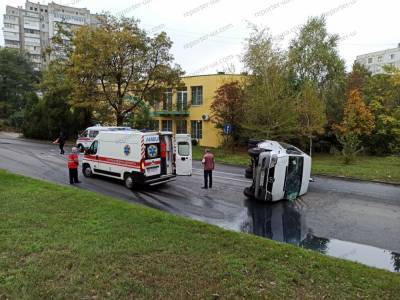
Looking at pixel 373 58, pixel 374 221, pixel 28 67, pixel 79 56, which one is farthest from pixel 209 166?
pixel 373 58

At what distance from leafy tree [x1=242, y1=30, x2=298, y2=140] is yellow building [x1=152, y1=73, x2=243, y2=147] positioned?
710cm

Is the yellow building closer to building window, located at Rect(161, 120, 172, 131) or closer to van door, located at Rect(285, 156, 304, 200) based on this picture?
building window, located at Rect(161, 120, 172, 131)

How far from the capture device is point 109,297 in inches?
186

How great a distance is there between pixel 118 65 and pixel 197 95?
406 inches

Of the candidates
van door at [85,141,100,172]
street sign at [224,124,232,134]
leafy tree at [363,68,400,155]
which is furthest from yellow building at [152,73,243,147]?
van door at [85,141,100,172]

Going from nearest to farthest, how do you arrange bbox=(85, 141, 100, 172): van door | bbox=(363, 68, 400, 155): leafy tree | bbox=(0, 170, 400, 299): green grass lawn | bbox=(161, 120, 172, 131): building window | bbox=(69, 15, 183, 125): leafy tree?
bbox=(0, 170, 400, 299): green grass lawn, bbox=(85, 141, 100, 172): van door, bbox=(69, 15, 183, 125): leafy tree, bbox=(363, 68, 400, 155): leafy tree, bbox=(161, 120, 172, 131): building window

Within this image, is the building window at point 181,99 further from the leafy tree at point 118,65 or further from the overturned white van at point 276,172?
the overturned white van at point 276,172

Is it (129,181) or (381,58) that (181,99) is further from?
(381,58)

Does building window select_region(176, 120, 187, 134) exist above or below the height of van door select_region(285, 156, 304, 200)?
above

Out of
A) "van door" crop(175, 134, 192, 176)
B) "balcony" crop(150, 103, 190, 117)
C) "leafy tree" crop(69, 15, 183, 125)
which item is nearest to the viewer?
"van door" crop(175, 134, 192, 176)

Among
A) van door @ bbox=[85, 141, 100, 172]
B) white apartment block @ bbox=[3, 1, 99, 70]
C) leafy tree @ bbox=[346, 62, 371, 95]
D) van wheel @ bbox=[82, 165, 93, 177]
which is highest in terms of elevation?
white apartment block @ bbox=[3, 1, 99, 70]

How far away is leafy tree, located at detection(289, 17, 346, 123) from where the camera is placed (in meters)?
32.5

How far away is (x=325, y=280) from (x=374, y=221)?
5.53 meters

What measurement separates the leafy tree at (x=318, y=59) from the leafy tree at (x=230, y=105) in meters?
8.94
